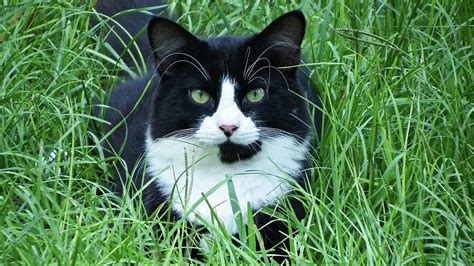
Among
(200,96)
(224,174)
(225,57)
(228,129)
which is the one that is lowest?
(224,174)

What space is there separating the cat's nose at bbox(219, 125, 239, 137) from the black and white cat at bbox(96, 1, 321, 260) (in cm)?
3

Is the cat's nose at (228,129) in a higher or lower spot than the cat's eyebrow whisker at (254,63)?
lower

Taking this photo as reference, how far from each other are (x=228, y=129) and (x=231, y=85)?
0.62 ft

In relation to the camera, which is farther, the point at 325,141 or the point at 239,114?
the point at 325,141

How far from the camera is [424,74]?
403 centimetres

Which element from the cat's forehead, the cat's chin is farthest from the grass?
the cat's forehead

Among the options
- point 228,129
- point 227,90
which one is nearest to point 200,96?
point 227,90

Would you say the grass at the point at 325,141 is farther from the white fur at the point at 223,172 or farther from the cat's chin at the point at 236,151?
the cat's chin at the point at 236,151

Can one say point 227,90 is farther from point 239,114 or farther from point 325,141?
point 325,141

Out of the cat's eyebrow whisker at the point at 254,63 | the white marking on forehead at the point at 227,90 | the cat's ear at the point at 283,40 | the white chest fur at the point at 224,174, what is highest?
the cat's ear at the point at 283,40

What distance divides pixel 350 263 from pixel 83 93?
160cm

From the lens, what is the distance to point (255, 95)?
365 cm

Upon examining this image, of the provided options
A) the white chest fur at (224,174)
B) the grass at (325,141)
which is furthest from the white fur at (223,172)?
the grass at (325,141)

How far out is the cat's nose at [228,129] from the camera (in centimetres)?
350
